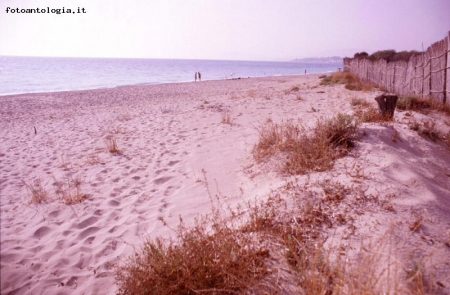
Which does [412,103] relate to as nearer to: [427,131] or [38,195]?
[427,131]

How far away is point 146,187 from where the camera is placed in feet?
14.3

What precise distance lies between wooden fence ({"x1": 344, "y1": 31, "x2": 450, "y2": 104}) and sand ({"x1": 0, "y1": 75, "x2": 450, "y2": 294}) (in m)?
1.30

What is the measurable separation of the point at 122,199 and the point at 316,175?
9.17ft

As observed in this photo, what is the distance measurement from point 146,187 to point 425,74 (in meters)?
8.33

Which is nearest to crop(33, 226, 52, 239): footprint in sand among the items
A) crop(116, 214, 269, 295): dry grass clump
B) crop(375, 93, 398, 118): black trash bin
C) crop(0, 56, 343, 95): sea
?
crop(116, 214, 269, 295): dry grass clump

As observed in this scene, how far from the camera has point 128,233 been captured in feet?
10.4

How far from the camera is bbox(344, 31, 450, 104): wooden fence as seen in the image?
6832mm

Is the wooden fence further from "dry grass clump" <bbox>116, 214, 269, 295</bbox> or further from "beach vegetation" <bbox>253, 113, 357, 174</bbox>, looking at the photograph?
"dry grass clump" <bbox>116, 214, 269, 295</bbox>

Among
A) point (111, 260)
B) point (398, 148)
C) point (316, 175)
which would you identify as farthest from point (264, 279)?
point (398, 148)

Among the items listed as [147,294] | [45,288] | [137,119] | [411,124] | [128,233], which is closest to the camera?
[147,294]

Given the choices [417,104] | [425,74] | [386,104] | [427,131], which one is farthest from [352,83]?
[427,131]

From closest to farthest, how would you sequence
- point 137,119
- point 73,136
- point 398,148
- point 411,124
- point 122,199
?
1. point 122,199
2. point 398,148
3. point 411,124
4. point 73,136
5. point 137,119

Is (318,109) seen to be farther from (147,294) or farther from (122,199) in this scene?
(147,294)

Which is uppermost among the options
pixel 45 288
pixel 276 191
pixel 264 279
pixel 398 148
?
pixel 398 148
